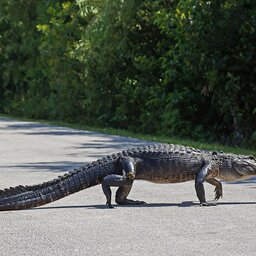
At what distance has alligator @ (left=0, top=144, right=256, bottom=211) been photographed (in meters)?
10.2

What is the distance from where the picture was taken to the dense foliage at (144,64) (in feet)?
83.4

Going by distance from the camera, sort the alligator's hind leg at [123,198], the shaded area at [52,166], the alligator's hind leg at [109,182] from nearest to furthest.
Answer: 1. the alligator's hind leg at [109,182]
2. the alligator's hind leg at [123,198]
3. the shaded area at [52,166]

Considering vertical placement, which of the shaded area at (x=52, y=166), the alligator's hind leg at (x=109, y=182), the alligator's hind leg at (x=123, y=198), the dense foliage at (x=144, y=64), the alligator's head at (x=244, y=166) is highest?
the dense foliage at (x=144, y=64)

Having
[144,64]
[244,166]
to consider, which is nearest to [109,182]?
[244,166]

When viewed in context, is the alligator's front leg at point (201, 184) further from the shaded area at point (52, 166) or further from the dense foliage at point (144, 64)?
Result: the dense foliage at point (144, 64)

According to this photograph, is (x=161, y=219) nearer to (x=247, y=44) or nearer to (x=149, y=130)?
(x=247, y=44)

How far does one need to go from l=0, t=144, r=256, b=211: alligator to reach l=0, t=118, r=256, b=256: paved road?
23cm

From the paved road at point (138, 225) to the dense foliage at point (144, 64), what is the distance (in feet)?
39.8

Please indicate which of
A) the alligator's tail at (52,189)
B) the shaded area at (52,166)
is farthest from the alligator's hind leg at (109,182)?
the shaded area at (52,166)

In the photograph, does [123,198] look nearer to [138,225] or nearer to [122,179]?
[122,179]

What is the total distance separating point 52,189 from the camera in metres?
10.2

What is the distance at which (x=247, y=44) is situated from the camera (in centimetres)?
2506

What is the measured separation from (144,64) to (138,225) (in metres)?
21.7

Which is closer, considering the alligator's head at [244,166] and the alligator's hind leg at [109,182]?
the alligator's hind leg at [109,182]
